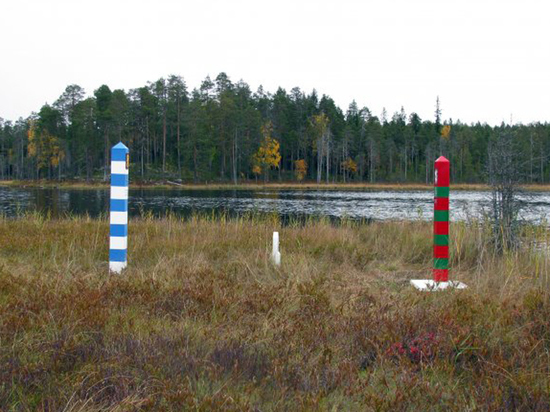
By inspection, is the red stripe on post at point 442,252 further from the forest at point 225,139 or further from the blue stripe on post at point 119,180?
the forest at point 225,139

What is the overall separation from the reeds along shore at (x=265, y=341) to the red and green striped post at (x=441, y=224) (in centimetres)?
36

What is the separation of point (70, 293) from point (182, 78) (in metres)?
80.9

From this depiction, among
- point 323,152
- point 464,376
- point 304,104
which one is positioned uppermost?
point 304,104

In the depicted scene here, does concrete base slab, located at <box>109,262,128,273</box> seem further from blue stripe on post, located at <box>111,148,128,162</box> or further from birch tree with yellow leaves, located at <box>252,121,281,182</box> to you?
birch tree with yellow leaves, located at <box>252,121,281,182</box>

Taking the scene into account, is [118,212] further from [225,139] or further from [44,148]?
[44,148]

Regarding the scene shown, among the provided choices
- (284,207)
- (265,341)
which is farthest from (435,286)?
(284,207)

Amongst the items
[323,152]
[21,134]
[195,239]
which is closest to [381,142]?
[323,152]

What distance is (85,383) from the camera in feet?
7.80

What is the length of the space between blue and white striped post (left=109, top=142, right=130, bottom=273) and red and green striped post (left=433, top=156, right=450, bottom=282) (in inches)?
142

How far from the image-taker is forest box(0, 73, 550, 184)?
7488cm

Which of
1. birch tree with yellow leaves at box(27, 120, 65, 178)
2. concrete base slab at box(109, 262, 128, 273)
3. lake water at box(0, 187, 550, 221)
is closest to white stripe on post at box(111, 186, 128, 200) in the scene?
concrete base slab at box(109, 262, 128, 273)

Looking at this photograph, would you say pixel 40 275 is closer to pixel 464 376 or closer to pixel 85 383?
pixel 85 383

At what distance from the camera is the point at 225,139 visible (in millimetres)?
77250

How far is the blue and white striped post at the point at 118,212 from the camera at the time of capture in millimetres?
5617
